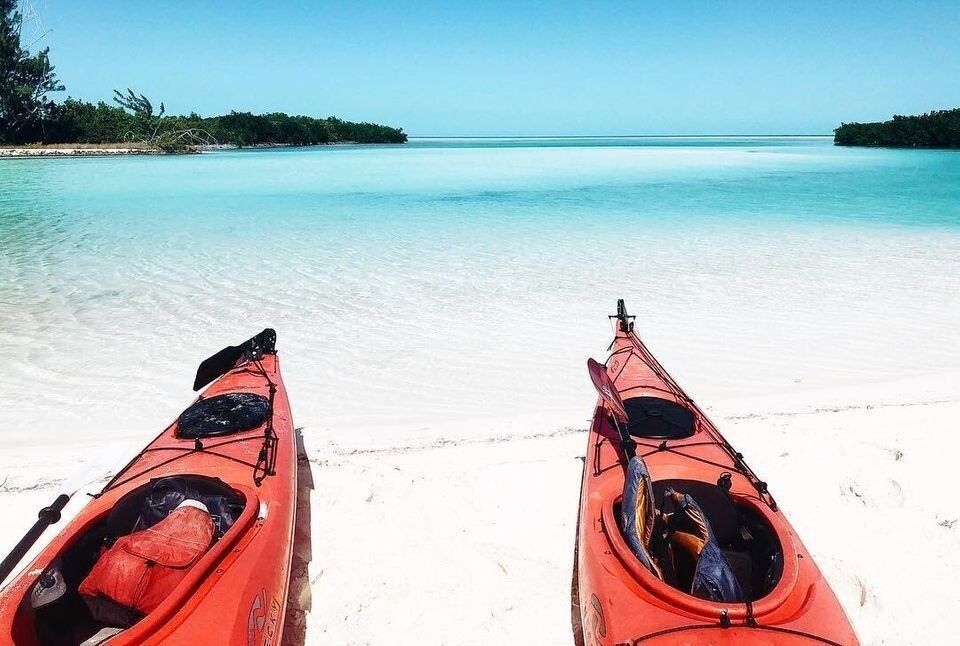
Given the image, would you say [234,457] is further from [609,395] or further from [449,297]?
[449,297]

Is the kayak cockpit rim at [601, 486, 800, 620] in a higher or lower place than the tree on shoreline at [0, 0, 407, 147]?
lower

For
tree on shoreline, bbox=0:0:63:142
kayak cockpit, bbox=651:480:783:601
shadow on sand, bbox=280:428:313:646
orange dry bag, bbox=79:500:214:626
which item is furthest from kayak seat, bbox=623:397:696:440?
tree on shoreline, bbox=0:0:63:142

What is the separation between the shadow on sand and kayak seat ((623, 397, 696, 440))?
2024 millimetres

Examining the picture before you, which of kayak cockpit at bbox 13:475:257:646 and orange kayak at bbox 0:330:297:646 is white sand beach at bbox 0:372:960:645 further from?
kayak cockpit at bbox 13:475:257:646

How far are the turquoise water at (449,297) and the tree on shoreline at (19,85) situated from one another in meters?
33.5

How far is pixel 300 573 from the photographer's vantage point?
3.20 metres

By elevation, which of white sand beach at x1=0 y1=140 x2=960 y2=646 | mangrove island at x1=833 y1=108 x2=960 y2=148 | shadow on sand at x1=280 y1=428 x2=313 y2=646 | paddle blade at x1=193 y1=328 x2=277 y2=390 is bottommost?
shadow on sand at x1=280 y1=428 x2=313 y2=646

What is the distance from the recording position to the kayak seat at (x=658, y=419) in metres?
3.39

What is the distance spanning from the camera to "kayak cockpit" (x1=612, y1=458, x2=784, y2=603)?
2.29 metres

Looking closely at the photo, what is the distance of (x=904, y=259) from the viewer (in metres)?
11.0

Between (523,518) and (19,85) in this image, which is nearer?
(523,518)

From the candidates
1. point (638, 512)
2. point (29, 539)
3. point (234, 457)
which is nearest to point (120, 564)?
point (29, 539)

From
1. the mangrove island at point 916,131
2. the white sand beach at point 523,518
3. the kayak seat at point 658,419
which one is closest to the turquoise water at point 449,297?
the white sand beach at point 523,518

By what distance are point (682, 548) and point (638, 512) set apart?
245mm
